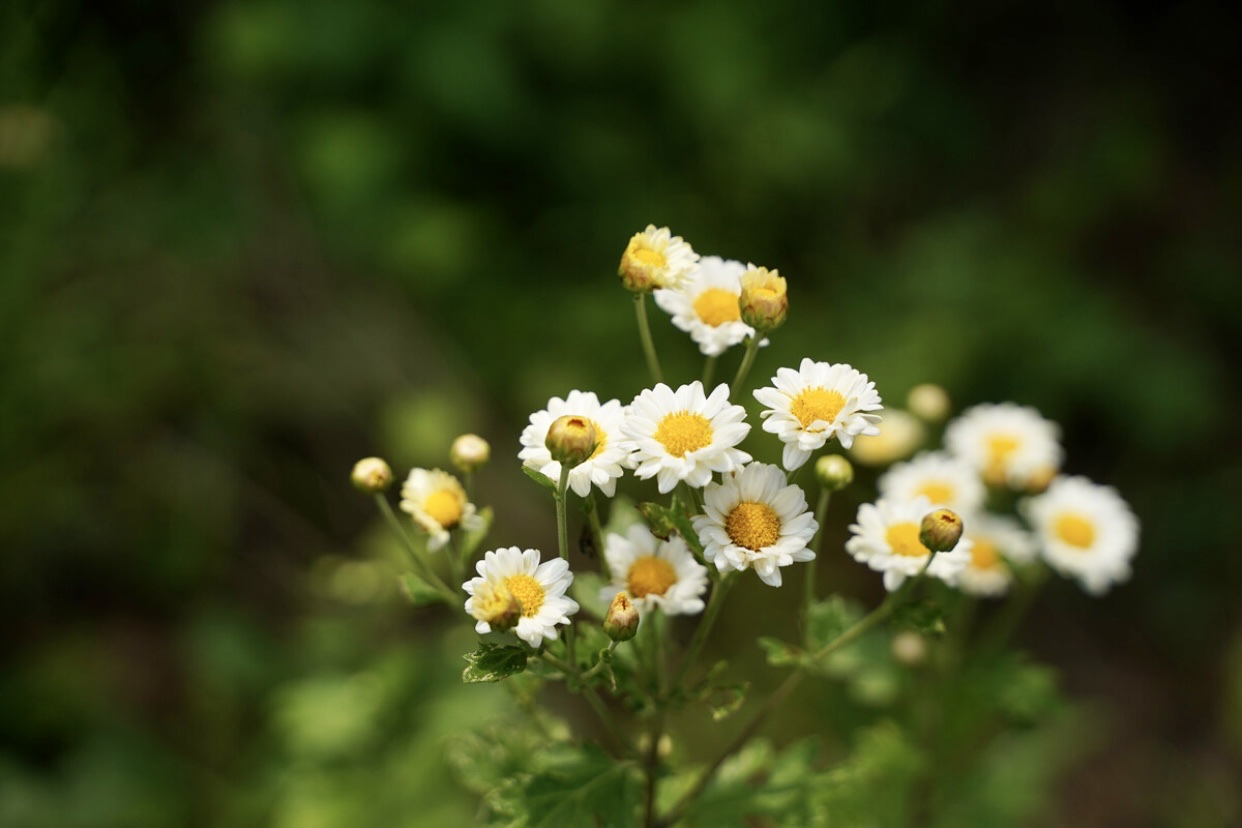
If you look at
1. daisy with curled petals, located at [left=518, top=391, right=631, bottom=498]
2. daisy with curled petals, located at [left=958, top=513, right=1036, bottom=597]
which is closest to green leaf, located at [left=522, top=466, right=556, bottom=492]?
daisy with curled petals, located at [left=518, top=391, right=631, bottom=498]

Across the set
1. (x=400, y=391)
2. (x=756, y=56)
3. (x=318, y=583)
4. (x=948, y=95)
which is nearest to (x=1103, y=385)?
(x=948, y=95)

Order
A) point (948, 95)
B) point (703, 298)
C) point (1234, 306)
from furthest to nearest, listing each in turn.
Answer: point (948, 95)
point (1234, 306)
point (703, 298)

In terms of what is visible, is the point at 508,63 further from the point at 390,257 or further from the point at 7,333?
the point at 7,333

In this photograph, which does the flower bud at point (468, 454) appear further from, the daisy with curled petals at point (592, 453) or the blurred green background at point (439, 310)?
the blurred green background at point (439, 310)

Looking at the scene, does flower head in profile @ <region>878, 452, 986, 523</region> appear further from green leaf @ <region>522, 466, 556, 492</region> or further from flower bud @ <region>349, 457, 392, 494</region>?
flower bud @ <region>349, 457, 392, 494</region>

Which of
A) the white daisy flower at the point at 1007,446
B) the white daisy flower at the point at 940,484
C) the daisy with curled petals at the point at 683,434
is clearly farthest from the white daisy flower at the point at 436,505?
the white daisy flower at the point at 1007,446
